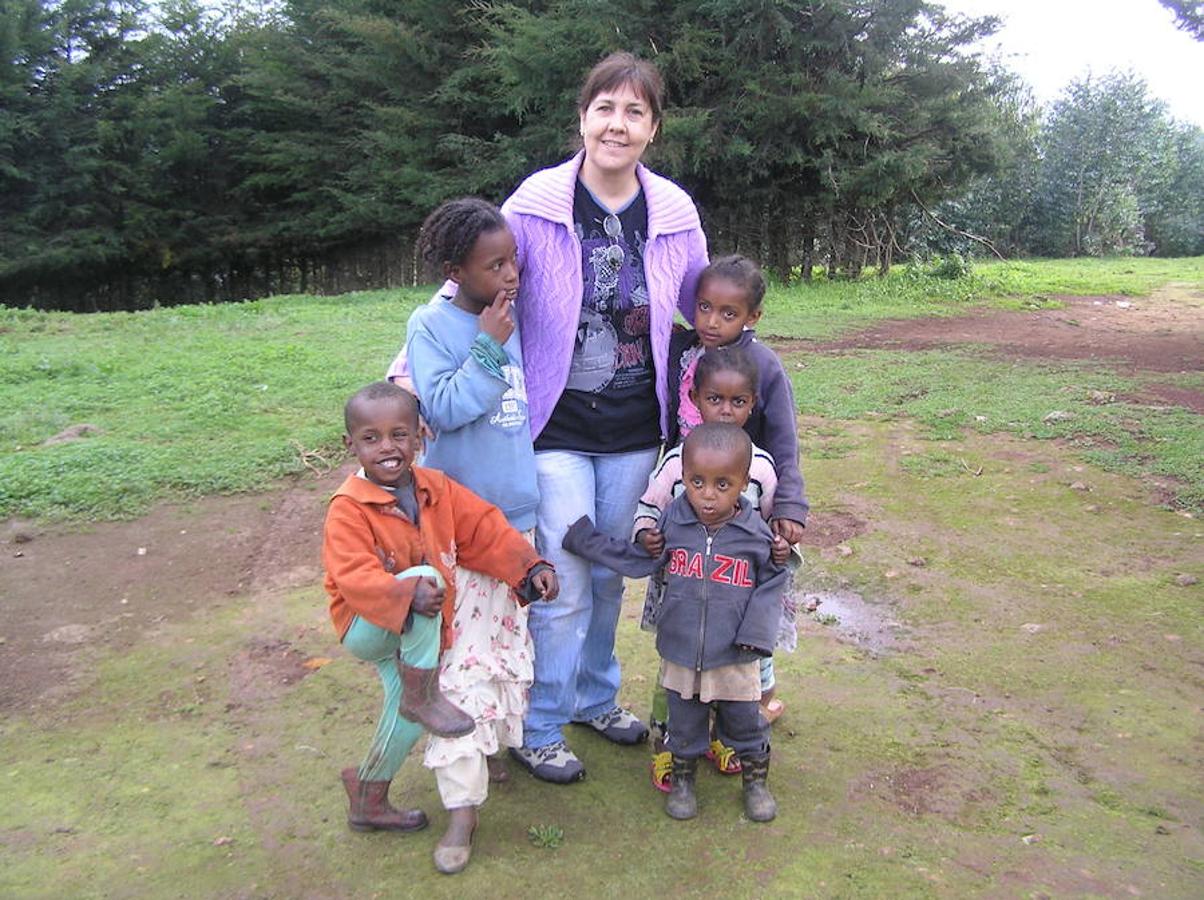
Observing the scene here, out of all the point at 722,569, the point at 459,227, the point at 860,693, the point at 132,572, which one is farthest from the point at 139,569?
the point at 860,693

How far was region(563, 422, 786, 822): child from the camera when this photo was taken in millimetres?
2480

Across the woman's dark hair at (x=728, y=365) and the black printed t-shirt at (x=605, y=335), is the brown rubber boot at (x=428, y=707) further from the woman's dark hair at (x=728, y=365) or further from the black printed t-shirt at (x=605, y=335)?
the woman's dark hair at (x=728, y=365)

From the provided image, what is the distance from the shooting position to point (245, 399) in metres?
7.04

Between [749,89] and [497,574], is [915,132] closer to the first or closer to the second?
[749,89]

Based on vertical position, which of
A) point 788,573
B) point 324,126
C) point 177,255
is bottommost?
point 788,573

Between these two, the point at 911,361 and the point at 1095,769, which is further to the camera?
the point at 911,361

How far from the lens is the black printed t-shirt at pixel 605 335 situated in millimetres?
2680

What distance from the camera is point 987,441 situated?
6125 mm

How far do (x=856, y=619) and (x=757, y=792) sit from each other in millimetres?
1428

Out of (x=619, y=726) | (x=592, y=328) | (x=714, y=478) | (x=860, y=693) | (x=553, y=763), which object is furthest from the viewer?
(x=860, y=693)

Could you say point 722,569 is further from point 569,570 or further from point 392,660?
point 392,660

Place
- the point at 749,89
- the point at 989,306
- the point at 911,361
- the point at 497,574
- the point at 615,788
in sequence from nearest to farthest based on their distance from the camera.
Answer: the point at 497,574, the point at 615,788, the point at 911,361, the point at 989,306, the point at 749,89

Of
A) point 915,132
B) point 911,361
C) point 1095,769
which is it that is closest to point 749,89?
point 915,132

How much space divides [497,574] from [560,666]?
434mm
